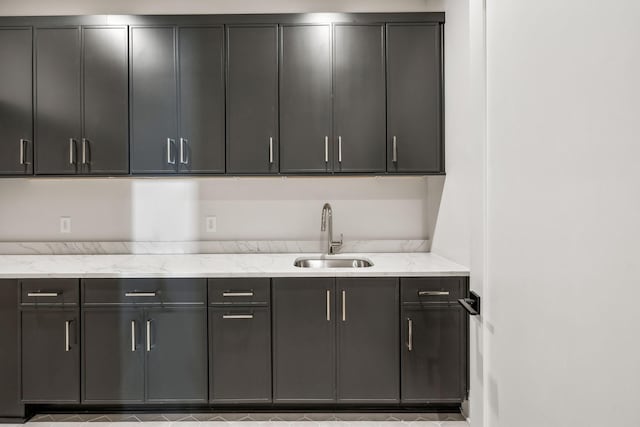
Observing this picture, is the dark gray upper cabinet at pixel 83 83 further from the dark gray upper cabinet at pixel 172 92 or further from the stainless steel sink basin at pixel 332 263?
the stainless steel sink basin at pixel 332 263

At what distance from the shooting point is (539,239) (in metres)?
0.75

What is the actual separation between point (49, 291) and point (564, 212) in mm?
2560

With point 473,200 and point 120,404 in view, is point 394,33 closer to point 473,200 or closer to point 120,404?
point 473,200

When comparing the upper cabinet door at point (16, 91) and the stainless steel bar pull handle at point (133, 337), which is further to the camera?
the upper cabinet door at point (16, 91)

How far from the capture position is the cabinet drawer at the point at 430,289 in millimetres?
2162

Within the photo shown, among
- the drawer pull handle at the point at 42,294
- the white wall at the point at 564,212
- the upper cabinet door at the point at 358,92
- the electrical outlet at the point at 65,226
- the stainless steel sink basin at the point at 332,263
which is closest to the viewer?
the white wall at the point at 564,212

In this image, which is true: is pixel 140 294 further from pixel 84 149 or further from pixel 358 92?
pixel 358 92

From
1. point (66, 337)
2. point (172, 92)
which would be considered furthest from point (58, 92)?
point (66, 337)

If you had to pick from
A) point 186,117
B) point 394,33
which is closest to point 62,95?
point 186,117

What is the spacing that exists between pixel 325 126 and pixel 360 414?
1.82 metres

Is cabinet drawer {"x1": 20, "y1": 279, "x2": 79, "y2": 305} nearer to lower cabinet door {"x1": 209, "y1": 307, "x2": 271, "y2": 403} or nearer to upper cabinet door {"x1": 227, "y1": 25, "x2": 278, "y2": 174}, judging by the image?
lower cabinet door {"x1": 209, "y1": 307, "x2": 271, "y2": 403}

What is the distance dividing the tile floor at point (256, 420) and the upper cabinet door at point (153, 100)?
1.54m

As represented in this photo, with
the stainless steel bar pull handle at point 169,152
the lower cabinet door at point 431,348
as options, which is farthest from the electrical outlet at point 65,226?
the lower cabinet door at point 431,348

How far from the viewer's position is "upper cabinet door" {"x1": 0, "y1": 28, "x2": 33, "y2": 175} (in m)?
2.46
